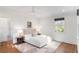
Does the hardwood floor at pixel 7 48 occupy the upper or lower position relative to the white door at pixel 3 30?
lower

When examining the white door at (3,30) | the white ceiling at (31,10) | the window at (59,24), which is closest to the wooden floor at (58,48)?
the white door at (3,30)

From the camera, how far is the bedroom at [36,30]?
1.78 metres

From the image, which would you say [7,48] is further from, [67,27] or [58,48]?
[67,27]

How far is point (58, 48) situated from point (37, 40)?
436 millimetres


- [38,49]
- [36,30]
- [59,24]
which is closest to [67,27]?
[59,24]

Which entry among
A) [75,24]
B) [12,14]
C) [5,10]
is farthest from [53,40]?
[5,10]

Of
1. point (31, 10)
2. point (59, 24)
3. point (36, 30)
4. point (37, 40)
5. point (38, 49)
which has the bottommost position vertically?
point (38, 49)

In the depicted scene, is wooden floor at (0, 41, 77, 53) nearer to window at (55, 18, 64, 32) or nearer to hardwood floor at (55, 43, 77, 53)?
hardwood floor at (55, 43, 77, 53)

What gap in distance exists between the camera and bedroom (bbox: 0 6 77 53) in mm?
1781

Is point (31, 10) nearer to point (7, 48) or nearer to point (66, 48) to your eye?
point (7, 48)

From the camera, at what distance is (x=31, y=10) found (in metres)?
1.81

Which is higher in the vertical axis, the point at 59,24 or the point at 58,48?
the point at 59,24

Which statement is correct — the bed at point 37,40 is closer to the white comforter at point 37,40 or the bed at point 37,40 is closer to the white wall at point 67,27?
the white comforter at point 37,40
